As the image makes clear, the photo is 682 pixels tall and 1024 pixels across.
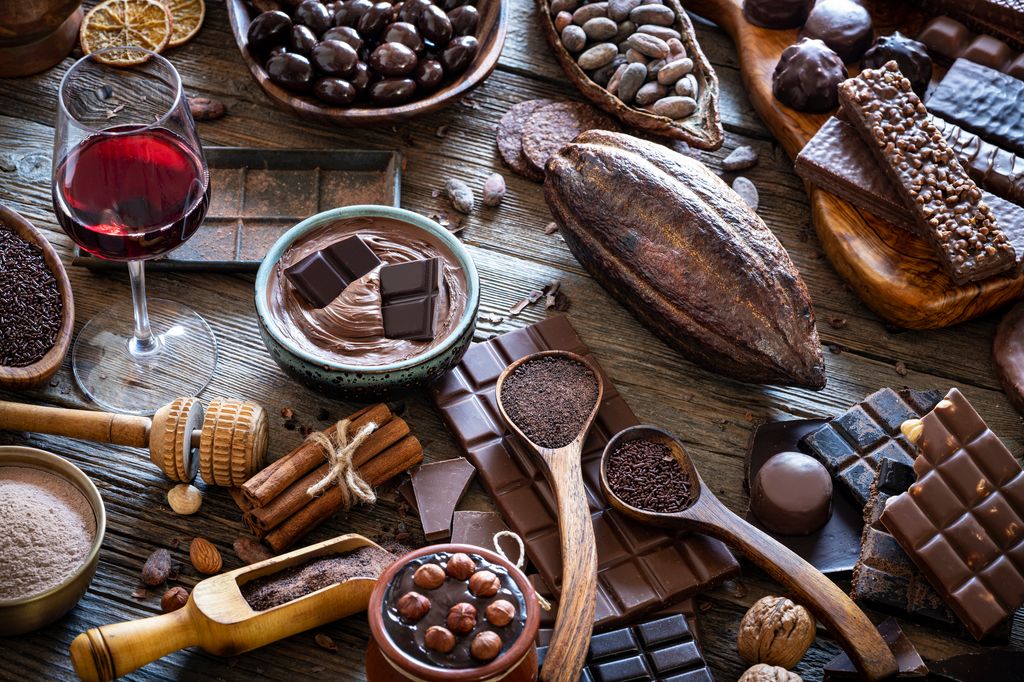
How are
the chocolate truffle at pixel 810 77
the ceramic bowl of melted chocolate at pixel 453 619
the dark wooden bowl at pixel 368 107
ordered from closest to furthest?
1. the ceramic bowl of melted chocolate at pixel 453 619
2. the dark wooden bowl at pixel 368 107
3. the chocolate truffle at pixel 810 77

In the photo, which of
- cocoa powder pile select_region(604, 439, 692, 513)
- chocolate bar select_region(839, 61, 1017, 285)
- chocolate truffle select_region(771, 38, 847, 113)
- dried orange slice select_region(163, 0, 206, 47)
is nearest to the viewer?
cocoa powder pile select_region(604, 439, 692, 513)

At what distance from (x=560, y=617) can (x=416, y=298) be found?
0.67 meters

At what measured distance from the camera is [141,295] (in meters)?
2.01

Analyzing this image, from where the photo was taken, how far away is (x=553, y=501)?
76.0 inches

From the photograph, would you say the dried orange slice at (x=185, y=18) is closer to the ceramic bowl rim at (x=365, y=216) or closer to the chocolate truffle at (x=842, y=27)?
the ceramic bowl rim at (x=365, y=216)

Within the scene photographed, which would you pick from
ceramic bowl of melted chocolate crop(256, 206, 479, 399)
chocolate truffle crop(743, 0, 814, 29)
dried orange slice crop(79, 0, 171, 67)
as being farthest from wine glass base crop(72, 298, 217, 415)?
chocolate truffle crop(743, 0, 814, 29)

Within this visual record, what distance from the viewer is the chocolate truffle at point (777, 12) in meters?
2.65

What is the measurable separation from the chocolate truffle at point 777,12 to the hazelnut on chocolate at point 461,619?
6.12 ft

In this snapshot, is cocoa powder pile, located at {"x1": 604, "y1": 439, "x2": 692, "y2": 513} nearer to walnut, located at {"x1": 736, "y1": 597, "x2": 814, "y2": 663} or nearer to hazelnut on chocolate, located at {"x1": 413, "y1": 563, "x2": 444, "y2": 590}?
walnut, located at {"x1": 736, "y1": 597, "x2": 814, "y2": 663}

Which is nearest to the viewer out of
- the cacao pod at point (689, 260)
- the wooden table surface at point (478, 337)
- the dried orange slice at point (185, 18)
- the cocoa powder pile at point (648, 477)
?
the wooden table surface at point (478, 337)

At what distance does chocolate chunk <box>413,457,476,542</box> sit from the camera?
1906mm

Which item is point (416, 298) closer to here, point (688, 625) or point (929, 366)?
point (688, 625)

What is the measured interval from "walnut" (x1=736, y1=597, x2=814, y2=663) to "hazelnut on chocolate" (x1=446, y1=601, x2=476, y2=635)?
55cm

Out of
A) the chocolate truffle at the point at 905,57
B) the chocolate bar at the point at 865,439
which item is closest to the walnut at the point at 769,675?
the chocolate bar at the point at 865,439
